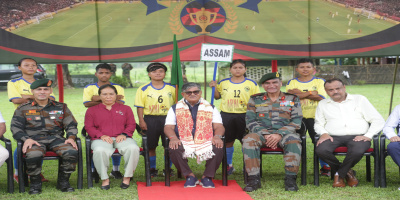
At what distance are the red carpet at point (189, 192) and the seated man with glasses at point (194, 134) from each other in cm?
13

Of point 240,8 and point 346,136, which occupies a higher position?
point 240,8

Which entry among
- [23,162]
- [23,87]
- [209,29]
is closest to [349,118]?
[209,29]

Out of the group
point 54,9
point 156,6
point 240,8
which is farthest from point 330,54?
point 54,9

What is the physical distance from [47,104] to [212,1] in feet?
8.30

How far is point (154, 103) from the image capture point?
5.76m

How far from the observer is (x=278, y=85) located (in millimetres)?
5473

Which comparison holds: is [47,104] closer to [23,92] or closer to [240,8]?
[23,92]

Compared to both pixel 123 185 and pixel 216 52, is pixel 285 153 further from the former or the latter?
pixel 123 185

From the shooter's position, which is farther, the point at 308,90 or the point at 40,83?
the point at 308,90

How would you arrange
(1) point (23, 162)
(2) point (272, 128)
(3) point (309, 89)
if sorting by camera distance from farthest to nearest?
(3) point (309, 89) → (2) point (272, 128) → (1) point (23, 162)

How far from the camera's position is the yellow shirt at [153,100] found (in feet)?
18.9

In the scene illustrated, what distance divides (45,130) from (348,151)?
10.5 ft

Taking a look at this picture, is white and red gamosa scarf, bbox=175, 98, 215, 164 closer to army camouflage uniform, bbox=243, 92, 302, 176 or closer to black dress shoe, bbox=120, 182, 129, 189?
army camouflage uniform, bbox=243, 92, 302, 176

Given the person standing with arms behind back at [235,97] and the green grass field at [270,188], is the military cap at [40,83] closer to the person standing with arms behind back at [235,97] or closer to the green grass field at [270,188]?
the green grass field at [270,188]
